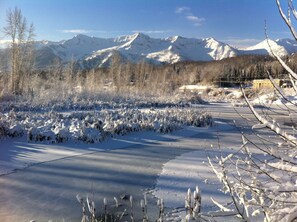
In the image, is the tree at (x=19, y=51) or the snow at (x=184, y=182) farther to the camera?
the tree at (x=19, y=51)

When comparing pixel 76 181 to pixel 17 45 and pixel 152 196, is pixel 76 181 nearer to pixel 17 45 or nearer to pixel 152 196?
pixel 152 196

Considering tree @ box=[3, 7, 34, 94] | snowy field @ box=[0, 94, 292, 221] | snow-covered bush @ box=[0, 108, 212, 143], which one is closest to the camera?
snowy field @ box=[0, 94, 292, 221]

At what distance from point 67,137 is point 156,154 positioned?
288cm

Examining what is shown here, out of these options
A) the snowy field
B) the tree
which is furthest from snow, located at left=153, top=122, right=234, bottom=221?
the tree

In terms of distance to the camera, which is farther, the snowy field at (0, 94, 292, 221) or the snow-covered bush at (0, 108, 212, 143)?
the snow-covered bush at (0, 108, 212, 143)

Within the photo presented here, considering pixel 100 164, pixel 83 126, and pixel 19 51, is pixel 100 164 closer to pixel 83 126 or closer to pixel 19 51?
pixel 83 126

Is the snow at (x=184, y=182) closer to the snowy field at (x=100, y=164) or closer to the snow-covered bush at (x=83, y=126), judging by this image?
the snowy field at (x=100, y=164)

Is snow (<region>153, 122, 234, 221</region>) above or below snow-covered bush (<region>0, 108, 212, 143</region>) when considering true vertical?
below

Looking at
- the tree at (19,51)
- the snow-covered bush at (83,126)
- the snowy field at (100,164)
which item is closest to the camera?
the snowy field at (100,164)

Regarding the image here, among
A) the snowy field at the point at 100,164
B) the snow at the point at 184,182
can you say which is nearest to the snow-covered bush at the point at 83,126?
the snowy field at the point at 100,164

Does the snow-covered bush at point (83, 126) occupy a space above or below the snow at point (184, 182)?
above

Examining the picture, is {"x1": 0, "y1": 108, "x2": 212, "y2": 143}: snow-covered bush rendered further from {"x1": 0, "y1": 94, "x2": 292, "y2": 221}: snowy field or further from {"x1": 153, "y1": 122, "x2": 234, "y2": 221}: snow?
{"x1": 153, "y1": 122, "x2": 234, "y2": 221}: snow

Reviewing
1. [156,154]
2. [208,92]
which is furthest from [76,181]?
[208,92]

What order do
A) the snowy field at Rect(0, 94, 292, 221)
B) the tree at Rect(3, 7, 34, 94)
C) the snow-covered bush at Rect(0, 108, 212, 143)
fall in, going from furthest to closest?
the tree at Rect(3, 7, 34, 94) → the snow-covered bush at Rect(0, 108, 212, 143) → the snowy field at Rect(0, 94, 292, 221)
